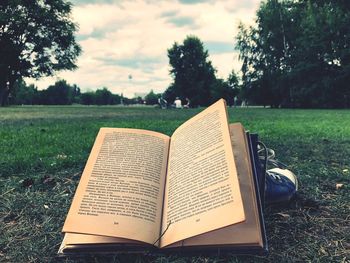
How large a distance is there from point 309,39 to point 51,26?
19429 millimetres

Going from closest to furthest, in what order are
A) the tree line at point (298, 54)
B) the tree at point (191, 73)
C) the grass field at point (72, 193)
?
the grass field at point (72, 193) → the tree line at point (298, 54) → the tree at point (191, 73)

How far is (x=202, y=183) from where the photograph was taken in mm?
1310

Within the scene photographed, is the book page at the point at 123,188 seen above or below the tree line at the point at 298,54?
below

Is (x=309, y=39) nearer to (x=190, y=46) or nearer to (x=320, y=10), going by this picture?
(x=320, y=10)

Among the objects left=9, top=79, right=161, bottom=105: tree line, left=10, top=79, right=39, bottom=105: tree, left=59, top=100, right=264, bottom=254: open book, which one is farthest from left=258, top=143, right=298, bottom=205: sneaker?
left=10, top=79, right=39, bottom=105: tree

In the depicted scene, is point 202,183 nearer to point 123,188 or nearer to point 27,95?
point 123,188

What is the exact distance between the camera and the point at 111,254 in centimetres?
133

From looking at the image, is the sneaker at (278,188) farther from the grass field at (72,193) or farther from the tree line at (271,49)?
the tree line at (271,49)

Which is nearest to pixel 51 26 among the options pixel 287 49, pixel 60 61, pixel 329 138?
pixel 60 61

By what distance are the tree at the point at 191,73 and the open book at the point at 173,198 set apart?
132 feet

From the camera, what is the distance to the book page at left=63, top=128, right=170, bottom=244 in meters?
1.24

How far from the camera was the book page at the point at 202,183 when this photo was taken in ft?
3.82

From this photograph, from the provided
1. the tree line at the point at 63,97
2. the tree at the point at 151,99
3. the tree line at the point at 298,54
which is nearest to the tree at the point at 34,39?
the tree line at the point at 298,54

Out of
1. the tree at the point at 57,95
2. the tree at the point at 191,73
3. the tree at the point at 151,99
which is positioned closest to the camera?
the tree at the point at 191,73
